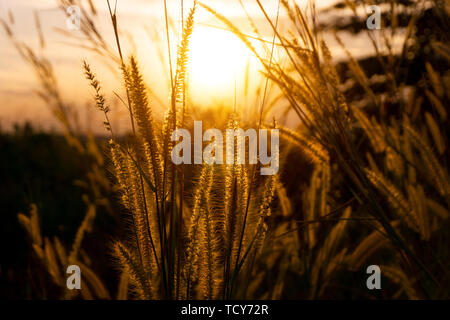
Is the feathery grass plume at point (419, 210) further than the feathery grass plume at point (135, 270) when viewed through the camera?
Yes

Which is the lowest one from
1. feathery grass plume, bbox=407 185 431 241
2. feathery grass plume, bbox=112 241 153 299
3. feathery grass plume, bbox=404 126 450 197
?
feathery grass plume, bbox=112 241 153 299

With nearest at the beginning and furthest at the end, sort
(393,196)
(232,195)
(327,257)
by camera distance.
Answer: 1. (232,195)
2. (393,196)
3. (327,257)

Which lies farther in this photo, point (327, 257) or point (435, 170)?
point (327, 257)

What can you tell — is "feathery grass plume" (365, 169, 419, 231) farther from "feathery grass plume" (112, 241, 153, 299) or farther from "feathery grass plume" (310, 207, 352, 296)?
"feathery grass plume" (112, 241, 153, 299)

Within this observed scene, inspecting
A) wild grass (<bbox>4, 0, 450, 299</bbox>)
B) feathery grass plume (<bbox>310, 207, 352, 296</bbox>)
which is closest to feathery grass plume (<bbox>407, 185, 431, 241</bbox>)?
wild grass (<bbox>4, 0, 450, 299</bbox>)

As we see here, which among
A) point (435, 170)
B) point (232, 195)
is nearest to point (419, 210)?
point (435, 170)

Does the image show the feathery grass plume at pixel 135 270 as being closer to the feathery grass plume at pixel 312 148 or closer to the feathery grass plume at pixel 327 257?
the feathery grass plume at pixel 312 148

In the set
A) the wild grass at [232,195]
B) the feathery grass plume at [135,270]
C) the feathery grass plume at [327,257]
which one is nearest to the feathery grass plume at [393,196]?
the wild grass at [232,195]

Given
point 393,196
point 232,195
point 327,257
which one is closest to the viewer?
point 232,195

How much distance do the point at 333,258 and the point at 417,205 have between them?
0.99 feet

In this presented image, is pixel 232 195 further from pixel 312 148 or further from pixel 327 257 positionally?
pixel 327 257

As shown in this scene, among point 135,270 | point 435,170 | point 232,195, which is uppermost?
point 435,170
